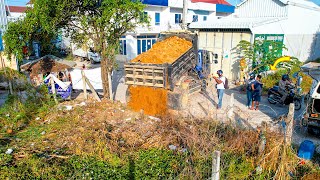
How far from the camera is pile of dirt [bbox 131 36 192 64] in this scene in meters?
8.75

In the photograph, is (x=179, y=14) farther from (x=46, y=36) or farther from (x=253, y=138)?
(x=253, y=138)

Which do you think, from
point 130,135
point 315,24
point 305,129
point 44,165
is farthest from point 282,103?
point 315,24

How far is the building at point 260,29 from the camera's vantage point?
13969mm

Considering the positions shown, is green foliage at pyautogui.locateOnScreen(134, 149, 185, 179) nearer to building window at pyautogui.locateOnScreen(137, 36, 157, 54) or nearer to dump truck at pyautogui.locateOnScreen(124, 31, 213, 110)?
dump truck at pyautogui.locateOnScreen(124, 31, 213, 110)

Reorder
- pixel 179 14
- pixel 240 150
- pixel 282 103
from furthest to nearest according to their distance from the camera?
pixel 179 14
pixel 282 103
pixel 240 150

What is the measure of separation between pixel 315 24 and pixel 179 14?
1366 cm

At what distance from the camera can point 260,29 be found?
13.7 m

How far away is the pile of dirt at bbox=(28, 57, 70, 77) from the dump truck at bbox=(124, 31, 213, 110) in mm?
3970

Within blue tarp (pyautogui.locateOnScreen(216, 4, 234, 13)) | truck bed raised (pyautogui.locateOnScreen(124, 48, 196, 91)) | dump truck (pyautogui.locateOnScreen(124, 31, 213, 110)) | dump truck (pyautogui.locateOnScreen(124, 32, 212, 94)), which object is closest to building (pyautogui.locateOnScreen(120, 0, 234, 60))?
blue tarp (pyautogui.locateOnScreen(216, 4, 234, 13))

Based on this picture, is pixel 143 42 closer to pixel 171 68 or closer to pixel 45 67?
pixel 45 67

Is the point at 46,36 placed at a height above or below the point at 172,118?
above

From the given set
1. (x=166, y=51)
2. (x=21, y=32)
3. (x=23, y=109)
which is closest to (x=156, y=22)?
(x=166, y=51)

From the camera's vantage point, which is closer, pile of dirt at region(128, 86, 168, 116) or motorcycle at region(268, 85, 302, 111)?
pile of dirt at region(128, 86, 168, 116)

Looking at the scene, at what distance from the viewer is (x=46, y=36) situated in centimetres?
842
